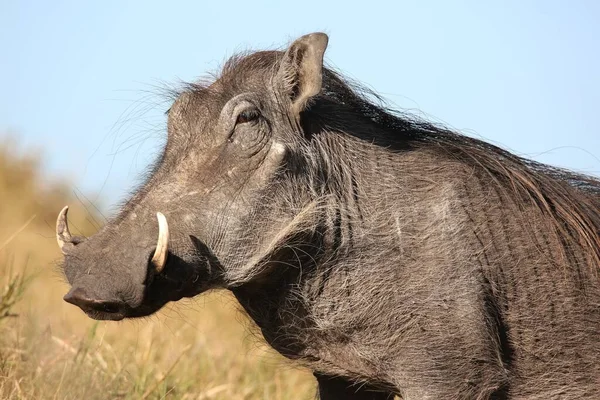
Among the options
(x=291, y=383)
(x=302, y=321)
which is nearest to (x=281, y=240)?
(x=302, y=321)

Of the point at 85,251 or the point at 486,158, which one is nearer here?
the point at 85,251

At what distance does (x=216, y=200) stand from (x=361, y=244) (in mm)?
552

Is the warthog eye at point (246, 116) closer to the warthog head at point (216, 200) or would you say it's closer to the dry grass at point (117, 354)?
the warthog head at point (216, 200)

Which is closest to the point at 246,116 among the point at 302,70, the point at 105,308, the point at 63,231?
the point at 302,70

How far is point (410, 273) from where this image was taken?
137 inches

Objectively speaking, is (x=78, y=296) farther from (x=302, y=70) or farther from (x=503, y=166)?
(x=503, y=166)

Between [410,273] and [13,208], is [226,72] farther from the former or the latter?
[13,208]

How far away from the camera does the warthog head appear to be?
3.21m

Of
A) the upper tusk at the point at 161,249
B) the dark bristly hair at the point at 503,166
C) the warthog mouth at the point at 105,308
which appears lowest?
the warthog mouth at the point at 105,308

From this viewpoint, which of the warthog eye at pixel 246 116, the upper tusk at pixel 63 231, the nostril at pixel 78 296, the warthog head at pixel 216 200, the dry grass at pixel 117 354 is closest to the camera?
the nostril at pixel 78 296

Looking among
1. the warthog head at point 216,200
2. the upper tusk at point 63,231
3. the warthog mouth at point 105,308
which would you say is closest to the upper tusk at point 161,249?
the warthog head at point 216,200

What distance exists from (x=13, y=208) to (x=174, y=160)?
6.84 meters

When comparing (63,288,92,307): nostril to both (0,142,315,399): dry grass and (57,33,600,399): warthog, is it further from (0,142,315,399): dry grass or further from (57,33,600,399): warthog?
(0,142,315,399): dry grass

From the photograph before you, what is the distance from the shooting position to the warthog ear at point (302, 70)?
358 cm
